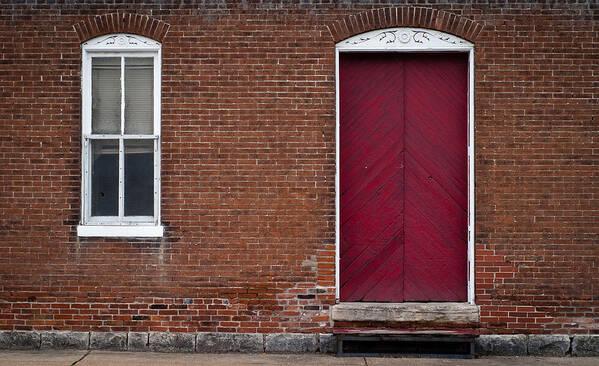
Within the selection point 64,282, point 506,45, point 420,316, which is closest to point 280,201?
point 420,316

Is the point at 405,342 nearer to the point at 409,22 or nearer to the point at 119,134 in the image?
the point at 409,22

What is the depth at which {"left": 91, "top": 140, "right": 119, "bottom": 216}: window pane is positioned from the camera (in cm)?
805

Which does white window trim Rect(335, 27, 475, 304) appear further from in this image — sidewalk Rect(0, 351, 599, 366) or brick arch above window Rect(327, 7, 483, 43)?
sidewalk Rect(0, 351, 599, 366)

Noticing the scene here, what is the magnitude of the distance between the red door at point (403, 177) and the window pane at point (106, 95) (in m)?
2.79

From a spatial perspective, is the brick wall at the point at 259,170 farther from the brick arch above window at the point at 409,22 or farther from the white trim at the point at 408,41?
the white trim at the point at 408,41

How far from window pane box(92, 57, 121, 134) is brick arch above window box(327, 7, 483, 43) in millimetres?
2781

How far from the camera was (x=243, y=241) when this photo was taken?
25.7ft

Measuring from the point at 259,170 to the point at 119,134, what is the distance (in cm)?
181

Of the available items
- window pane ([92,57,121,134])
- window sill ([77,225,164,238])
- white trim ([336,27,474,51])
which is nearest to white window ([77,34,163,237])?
window pane ([92,57,121,134])

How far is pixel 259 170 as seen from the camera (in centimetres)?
787

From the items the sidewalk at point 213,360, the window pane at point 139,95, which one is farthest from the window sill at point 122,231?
the sidewalk at point 213,360

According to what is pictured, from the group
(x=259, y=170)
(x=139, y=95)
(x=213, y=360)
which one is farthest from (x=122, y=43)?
(x=213, y=360)

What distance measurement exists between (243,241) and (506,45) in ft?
13.0

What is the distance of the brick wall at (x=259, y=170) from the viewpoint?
304 inches
